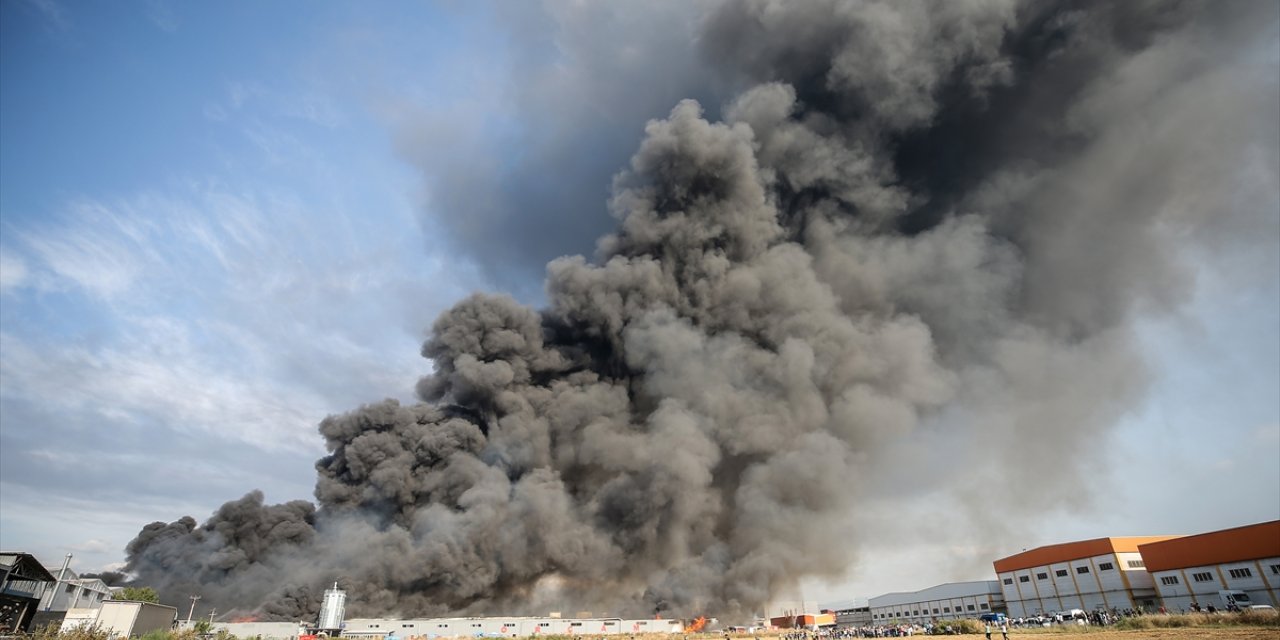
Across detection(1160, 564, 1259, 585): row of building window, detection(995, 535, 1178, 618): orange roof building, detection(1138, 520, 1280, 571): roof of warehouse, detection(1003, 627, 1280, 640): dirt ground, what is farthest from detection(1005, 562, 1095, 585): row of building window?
detection(1003, 627, 1280, 640): dirt ground

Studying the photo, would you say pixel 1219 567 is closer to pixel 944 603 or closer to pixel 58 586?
pixel 944 603

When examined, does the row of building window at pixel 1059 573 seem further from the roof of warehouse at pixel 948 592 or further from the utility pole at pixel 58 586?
the utility pole at pixel 58 586

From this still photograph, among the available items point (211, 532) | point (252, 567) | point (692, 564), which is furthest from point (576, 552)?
point (211, 532)

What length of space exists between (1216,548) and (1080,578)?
13004 mm

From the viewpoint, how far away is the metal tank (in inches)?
2041

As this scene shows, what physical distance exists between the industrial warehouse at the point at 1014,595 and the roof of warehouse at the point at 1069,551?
85 millimetres

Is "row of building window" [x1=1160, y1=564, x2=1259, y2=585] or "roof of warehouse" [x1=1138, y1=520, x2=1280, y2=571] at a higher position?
"roof of warehouse" [x1=1138, y1=520, x2=1280, y2=571]

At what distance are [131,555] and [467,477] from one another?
33817 mm

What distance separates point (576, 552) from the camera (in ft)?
176

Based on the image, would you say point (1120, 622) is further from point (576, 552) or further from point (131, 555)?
point (131, 555)

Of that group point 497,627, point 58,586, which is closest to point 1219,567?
point 497,627

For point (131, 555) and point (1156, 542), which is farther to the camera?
point (131, 555)

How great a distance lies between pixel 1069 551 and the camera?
5547 centimetres

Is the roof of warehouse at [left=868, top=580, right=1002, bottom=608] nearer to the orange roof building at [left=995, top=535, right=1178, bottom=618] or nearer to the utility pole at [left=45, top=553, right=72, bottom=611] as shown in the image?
the orange roof building at [left=995, top=535, right=1178, bottom=618]
